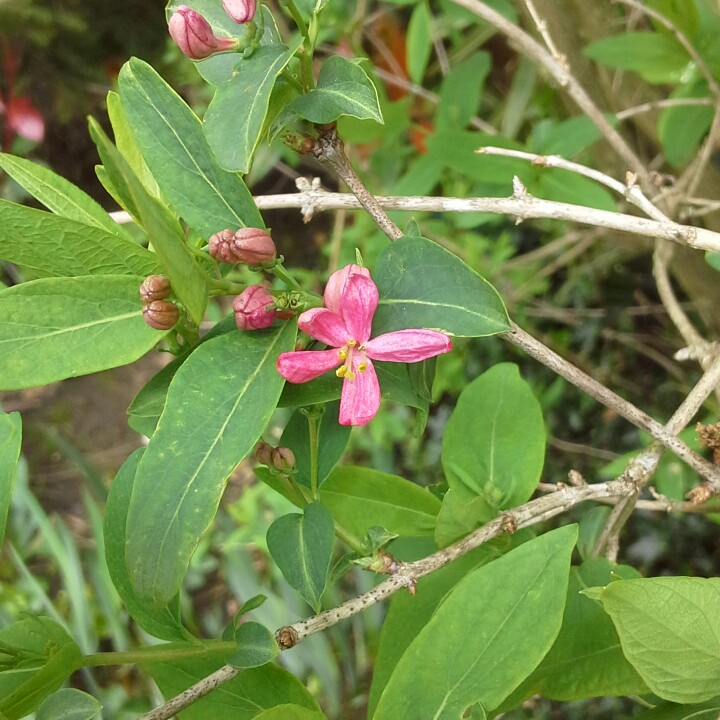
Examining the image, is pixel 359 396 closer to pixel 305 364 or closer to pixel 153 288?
pixel 305 364

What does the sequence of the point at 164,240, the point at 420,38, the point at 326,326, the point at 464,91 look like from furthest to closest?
the point at 420,38
the point at 464,91
the point at 326,326
the point at 164,240

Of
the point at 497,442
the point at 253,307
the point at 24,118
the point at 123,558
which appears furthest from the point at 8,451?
the point at 24,118

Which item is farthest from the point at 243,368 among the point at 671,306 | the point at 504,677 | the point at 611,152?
the point at 611,152

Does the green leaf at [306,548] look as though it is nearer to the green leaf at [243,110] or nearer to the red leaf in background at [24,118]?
the green leaf at [243,110]

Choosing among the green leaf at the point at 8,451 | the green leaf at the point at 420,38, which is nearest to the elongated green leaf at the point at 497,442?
the green leaf at the point at 8,451

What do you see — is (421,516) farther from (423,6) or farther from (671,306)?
(423,6)

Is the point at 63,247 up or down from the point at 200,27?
down
